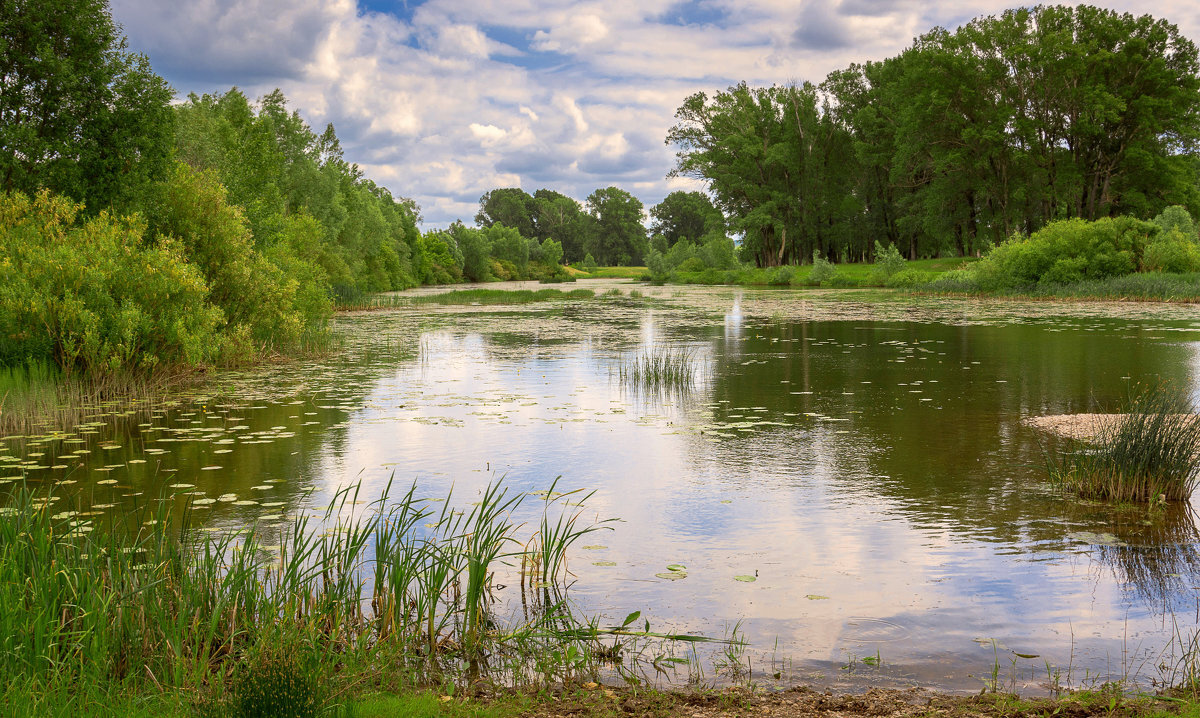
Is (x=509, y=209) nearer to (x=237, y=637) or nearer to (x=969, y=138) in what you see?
(x=969, y=138)

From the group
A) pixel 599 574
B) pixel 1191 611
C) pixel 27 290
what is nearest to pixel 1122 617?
pixel 1191 611

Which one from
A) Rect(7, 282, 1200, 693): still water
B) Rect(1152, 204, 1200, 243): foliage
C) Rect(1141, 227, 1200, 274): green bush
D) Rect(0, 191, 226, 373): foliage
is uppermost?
Rect(1152, 204, 1200, 243): foliage

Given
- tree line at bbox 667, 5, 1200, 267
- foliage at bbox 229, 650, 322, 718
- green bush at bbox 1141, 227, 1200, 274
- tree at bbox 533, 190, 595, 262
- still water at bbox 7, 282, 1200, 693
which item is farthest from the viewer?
tree at bbox 533, 190, 595, 262

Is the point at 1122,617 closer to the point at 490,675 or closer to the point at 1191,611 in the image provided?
the point at 1191,611

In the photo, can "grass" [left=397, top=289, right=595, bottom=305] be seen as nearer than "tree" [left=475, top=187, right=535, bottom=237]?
Yes

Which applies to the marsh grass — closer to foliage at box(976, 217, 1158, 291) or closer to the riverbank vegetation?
the riverbank vegetation

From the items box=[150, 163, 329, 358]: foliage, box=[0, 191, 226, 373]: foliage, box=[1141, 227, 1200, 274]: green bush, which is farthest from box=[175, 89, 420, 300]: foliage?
box=[1141, 227, 1200, 274]: green bush

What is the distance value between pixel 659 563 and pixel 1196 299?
37.5 m

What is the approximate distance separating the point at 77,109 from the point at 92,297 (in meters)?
7.14

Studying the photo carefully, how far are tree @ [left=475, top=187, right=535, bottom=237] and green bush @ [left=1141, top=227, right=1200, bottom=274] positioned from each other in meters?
123

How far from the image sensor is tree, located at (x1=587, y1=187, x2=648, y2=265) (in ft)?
485

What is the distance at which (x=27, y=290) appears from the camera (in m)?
13.2

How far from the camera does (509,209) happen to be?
15600cm

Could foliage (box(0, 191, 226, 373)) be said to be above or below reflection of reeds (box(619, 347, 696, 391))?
above
